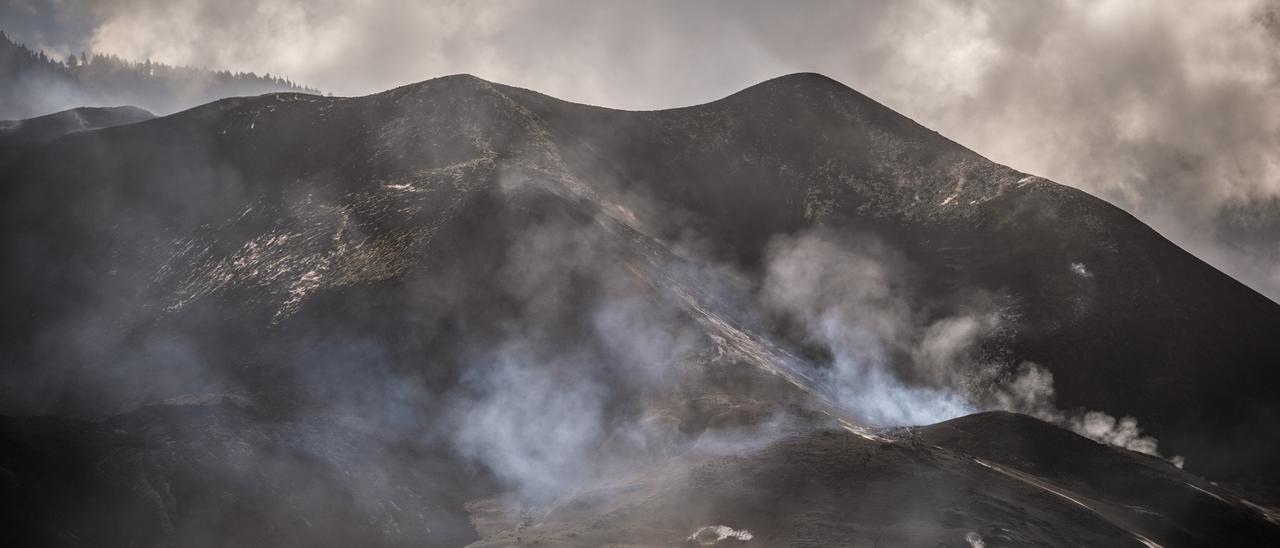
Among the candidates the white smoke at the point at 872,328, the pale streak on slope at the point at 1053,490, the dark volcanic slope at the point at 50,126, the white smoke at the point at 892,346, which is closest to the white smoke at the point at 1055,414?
the white smoke at the point at 892,346

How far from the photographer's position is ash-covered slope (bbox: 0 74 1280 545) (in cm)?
3734

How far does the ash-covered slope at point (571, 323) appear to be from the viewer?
123ft

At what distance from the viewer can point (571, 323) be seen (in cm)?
5616

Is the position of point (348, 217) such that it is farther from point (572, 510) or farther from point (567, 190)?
point (572, 510)

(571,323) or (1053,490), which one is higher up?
(571,323)

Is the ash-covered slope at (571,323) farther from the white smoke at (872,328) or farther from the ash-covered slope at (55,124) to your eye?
the ash-covered slope at (55,124)

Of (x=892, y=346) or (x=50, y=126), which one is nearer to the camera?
(x=892, y=346)

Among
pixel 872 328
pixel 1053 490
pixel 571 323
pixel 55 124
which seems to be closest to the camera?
pixel 1053 490

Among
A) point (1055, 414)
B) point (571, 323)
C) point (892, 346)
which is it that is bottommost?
point (571, 323)

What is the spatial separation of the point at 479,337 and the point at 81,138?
55.3m

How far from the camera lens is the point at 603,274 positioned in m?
58.5

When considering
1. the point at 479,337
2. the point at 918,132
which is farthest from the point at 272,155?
the point at 918,132

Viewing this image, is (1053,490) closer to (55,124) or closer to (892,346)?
(892,346)

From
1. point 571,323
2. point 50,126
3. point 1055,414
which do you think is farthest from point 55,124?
point 1055,414
